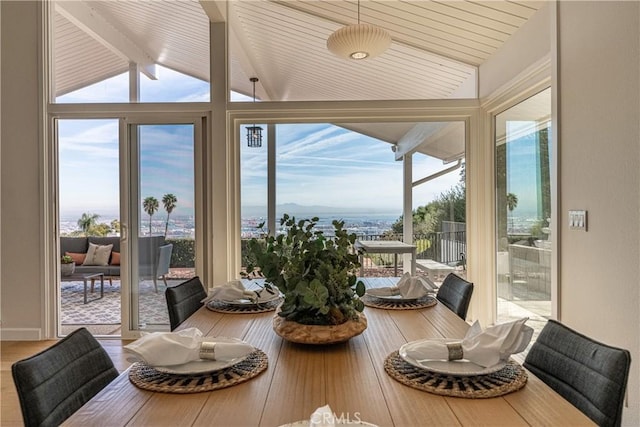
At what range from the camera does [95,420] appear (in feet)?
2.75

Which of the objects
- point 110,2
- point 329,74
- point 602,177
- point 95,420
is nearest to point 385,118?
point 329,74

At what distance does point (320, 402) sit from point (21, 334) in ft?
12.9

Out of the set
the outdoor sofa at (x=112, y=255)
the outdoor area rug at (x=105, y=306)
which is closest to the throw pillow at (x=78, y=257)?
→ the outdoor sofa at (x=112, y=255)

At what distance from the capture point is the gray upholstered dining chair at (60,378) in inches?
38.2

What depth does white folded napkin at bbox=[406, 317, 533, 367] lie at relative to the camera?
106 cm

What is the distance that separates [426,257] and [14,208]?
407cm

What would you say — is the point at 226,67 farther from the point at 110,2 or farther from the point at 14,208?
the point at 14,208

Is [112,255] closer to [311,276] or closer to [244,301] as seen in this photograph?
[244,301]

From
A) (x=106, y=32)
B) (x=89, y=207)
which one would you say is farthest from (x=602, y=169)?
(x=89, y=207)

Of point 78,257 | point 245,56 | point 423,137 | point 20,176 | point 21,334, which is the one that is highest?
point 245,56

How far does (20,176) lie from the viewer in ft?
11.8

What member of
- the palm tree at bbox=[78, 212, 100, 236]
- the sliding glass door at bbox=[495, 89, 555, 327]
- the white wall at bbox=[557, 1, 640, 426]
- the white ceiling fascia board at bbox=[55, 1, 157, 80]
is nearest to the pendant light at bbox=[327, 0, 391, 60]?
the white wall at bbox=[557, 1, 640, 426]

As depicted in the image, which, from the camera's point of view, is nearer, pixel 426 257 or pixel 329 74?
pixel 329 74

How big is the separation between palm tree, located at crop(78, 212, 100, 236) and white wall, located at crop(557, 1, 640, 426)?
6189mm
